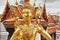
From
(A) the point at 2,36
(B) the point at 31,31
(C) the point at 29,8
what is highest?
(C) the point at 29,8

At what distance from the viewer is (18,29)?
277 cm

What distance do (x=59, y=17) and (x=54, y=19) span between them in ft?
2.11

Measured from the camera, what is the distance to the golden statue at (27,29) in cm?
274

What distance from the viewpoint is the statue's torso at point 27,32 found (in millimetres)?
2742

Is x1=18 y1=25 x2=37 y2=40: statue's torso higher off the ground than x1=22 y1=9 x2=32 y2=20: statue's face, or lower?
lower

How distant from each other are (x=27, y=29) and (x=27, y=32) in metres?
0.03

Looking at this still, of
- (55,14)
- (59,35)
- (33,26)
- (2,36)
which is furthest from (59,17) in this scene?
(33,26)

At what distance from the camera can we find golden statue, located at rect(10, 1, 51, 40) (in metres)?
2.74

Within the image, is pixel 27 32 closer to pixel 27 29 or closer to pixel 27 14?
pixel 27 29

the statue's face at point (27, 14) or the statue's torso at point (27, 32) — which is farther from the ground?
the statue's face at point (27, 14)

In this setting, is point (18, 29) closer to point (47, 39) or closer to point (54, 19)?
point (47, 39)

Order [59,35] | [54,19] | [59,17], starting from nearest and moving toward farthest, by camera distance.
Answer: [59,35]
[54,19]
[59,17]

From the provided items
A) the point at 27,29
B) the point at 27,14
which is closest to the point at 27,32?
the point at 27,29

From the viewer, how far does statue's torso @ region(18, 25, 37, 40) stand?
274cm
